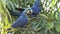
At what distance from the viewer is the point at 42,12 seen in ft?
3.52

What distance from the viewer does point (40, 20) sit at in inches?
40.7

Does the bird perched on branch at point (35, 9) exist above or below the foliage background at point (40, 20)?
above

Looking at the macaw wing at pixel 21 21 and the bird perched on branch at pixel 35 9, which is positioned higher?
the bird perched on branch at pixel 35 9

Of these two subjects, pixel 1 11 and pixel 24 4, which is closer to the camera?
pixel 1 11

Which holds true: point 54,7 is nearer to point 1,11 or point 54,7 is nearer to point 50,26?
point 50,26

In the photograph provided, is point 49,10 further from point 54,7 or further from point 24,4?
point 24,4

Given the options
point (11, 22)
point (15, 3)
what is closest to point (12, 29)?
point (11, 22)

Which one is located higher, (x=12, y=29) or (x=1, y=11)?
(x=1, y=11)

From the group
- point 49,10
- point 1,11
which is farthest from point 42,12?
point 1,11

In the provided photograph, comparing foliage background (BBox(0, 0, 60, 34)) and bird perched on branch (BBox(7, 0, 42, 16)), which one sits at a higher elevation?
bird perched on branch (BBox(7, 0, 42, 16))

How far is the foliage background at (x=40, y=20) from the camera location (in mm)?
1001

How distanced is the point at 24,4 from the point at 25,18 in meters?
0.17

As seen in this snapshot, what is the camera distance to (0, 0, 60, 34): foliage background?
100 centimetres

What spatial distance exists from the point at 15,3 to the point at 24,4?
0.07 metres
